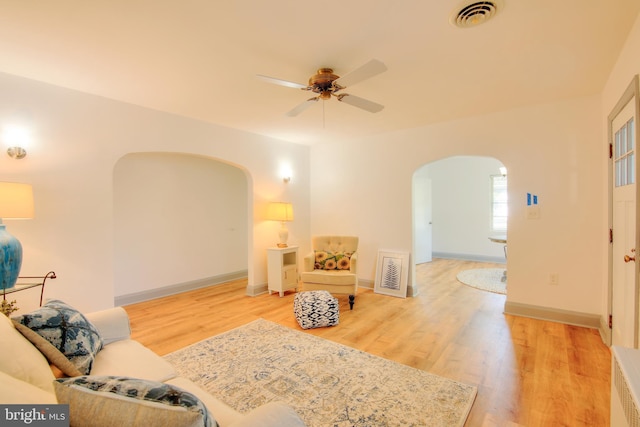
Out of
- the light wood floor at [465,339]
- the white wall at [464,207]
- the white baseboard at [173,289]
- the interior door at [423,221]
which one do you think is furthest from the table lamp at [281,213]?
the white wall at [464,207]

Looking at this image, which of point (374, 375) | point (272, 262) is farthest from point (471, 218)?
point (374, 375)

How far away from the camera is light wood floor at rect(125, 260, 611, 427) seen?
194 cm

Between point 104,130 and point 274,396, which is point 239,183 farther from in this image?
point 274,396

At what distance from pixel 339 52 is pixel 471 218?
248 inches

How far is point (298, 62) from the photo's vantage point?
7.72 feet

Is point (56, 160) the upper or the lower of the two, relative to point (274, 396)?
upper

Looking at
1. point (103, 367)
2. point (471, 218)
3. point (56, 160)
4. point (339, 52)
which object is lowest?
point (103, 367)

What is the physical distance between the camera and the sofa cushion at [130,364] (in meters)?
1.51

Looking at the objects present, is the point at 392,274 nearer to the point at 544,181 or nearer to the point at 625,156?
the point at 544,181

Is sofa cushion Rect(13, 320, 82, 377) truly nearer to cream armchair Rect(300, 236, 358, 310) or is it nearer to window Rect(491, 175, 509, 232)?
cream armchair Rect(300, 236, 358, 310)

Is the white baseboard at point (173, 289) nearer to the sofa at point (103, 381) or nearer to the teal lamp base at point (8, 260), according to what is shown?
the teal lamp base at point (8, 260)

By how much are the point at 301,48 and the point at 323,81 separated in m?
0.34

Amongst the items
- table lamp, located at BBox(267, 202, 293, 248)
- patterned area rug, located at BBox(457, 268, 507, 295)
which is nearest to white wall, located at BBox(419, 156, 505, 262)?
patterned area rug, located at BBox(457, 268, 507, 295)

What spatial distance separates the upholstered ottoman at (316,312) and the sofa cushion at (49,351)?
2.11 m
